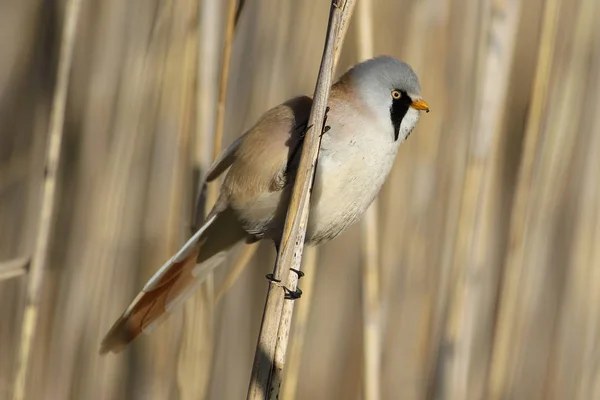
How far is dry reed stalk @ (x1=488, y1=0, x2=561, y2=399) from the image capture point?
4.54ft

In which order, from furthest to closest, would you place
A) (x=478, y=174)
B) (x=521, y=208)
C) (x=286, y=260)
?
(x=521, y=208) < (x=478, y=174) < (x=286, y=260)

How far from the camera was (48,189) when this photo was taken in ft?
4.19

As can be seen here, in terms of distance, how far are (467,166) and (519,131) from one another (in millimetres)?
1238

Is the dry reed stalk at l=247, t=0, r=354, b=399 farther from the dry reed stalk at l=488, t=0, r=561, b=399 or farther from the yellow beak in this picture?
the dry reed stalk at l=488, t=0, r=561, b=399

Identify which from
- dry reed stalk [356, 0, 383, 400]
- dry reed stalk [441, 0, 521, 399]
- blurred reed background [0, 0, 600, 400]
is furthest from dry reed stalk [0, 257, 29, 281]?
dry reed stalk [441, 0, 521, 399]

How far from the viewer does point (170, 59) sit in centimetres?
154

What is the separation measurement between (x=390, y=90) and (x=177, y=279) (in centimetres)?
54

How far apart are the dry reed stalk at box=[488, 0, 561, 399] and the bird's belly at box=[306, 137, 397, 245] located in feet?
0.97

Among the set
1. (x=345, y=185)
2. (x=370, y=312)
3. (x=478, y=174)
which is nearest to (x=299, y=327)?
(x=370, y=312)

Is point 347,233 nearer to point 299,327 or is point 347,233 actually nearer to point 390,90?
point 299,327

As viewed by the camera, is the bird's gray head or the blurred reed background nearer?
the bird's gray head

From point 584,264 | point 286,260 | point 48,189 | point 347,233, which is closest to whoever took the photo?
point 286,260

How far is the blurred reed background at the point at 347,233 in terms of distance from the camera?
1.45m

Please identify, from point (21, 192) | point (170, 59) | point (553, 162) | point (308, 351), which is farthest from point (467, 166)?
point (21, 192)
